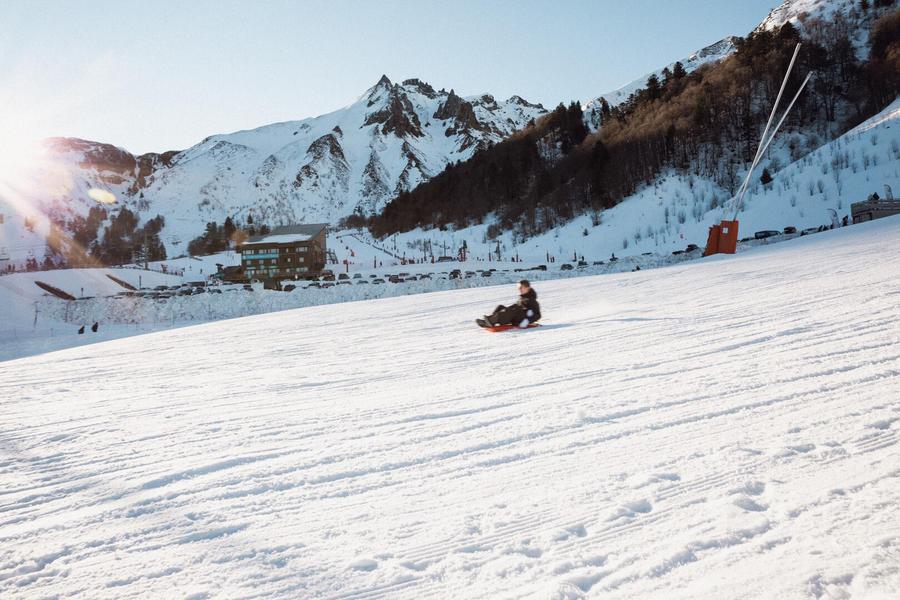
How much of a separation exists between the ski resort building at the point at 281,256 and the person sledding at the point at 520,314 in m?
44.5

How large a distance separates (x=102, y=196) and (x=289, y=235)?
19127 cm

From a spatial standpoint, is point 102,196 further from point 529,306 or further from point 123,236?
point 529,306

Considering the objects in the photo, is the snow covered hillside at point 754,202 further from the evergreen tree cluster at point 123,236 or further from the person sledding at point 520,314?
the evergreen tree cluster at point 123,236

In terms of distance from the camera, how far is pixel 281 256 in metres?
51.8

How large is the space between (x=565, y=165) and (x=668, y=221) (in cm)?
2377

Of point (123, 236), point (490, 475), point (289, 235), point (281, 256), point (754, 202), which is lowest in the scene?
point (490, 475)

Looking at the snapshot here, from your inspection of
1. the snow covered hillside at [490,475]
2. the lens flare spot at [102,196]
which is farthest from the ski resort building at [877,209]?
the lens flare spot at [102,196]

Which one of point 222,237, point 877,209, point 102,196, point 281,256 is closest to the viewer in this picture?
point 877,209

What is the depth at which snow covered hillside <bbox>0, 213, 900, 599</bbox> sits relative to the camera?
6.48ft

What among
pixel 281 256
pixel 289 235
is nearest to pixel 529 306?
pixel 281 256

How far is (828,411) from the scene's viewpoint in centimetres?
319

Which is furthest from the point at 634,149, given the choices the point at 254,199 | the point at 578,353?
the point at 254,199

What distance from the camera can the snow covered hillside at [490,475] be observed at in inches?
77.8

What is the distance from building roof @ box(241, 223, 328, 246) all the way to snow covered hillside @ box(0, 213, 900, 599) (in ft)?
156
